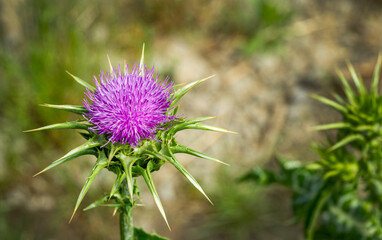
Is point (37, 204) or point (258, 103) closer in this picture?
point (37, 204)

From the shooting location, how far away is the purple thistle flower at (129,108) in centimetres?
204

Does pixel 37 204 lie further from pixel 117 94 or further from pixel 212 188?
pixel 117 94

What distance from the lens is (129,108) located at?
2.08 m

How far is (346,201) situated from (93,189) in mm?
2369

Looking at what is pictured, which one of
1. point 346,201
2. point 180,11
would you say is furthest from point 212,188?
point 180,11

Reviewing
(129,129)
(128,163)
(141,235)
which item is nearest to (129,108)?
(129,129)

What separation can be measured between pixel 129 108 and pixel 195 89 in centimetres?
314

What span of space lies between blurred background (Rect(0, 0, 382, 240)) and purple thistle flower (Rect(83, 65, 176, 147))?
2.25 metres

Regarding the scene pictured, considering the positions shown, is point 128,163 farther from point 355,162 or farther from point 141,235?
point 355,162

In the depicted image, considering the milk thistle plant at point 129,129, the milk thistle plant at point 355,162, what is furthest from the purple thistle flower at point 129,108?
the milk thistle plant at point 355,162

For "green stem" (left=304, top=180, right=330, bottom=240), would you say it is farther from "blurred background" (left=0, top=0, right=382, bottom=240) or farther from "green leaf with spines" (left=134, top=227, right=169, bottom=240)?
"blurred background" (left=0, top=0, right=382, bottom=240)

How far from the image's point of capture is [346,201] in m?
3.19

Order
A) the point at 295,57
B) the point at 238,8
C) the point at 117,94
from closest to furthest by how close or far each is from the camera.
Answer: the point at 117,94 → the point at 295,57 → the point at 238,8

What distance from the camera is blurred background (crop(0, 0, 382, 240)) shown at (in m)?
4.25
